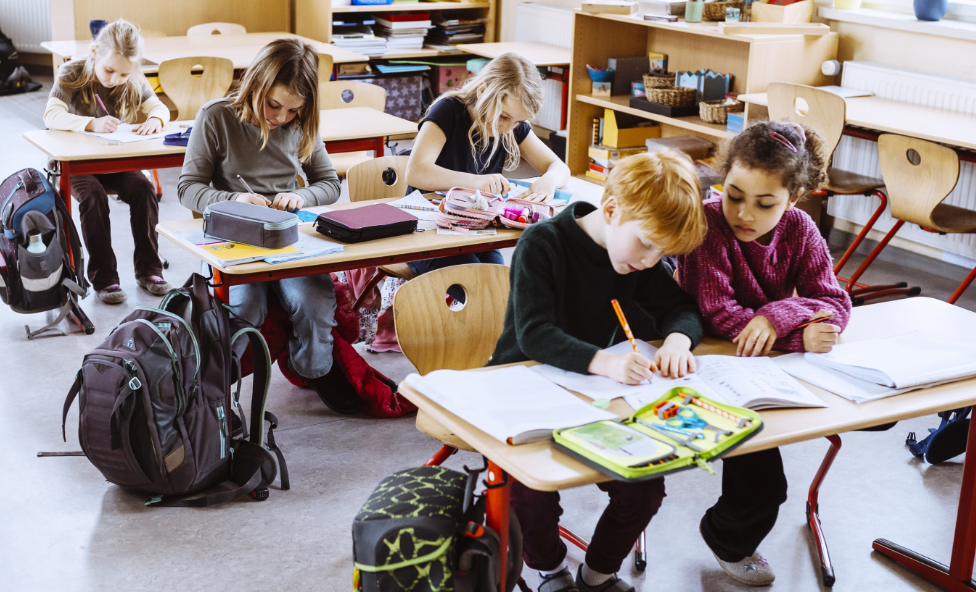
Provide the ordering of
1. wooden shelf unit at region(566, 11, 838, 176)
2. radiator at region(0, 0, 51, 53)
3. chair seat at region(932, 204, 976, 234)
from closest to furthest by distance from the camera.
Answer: chair seat at region(932, 204, 976, 234) → wooden shelf unit at region(566, 11, 838, 176) → radiator at region(0, 0, 51, 53)

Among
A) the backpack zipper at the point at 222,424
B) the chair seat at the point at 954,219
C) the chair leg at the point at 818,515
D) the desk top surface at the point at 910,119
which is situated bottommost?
the chair leg at the point at 818,515

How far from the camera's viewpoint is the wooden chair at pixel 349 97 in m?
4.12

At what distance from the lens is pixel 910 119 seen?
3.75 meters

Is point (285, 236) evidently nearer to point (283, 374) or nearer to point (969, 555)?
point (283, 374)

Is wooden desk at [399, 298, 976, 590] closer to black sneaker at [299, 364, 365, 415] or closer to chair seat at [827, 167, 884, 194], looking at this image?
black sneaker at [299, 364, 365, 415]

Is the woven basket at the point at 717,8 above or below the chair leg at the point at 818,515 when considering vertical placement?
above

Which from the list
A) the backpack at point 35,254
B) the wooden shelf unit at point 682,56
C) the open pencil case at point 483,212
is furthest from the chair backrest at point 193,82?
the open pencil case at point 483,212

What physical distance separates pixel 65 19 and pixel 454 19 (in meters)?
2.41

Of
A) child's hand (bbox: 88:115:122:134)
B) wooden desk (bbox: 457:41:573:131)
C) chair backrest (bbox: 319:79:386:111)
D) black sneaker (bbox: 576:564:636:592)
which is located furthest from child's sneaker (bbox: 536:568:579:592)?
wooden desk (bbox: 457:41:573:131)

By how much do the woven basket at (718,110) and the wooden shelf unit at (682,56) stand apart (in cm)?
3

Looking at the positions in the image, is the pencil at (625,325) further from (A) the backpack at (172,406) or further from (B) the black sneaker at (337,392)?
(B) the black sneaker at (337,392)

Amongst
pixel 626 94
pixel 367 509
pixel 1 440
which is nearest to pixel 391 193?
pixel 1 440

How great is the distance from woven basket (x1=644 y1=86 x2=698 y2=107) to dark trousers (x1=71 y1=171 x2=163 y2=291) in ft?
7.96

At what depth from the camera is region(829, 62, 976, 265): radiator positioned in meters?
3.95
